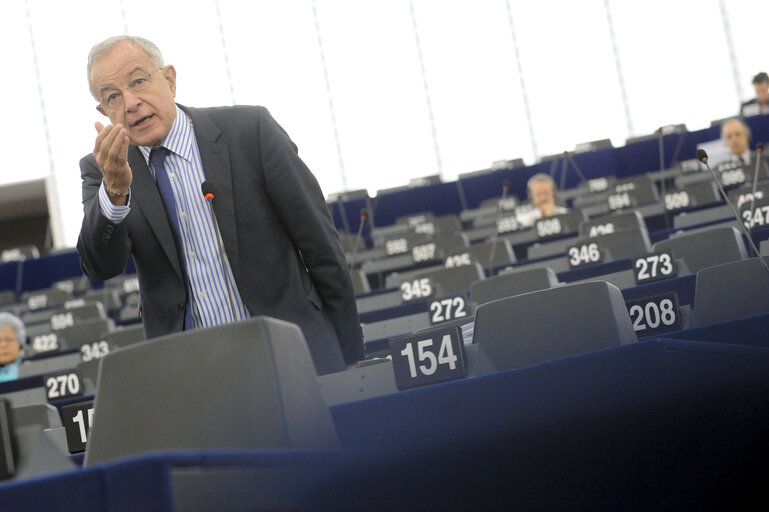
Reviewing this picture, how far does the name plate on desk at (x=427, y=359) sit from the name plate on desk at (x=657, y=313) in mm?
676

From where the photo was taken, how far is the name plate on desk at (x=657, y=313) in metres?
2.55

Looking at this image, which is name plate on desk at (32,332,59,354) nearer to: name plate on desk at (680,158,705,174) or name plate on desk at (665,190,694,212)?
name plate on desk at (665,190,694,212)

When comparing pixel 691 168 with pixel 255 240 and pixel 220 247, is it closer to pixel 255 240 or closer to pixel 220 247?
Result: pixel 255 240

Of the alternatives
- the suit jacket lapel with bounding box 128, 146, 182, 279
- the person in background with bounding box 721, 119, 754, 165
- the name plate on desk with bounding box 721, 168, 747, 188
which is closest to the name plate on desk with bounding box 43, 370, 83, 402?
the suit jacket lapel with bounding box 128, 146, 182, 279

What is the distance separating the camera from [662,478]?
1167 millimetres

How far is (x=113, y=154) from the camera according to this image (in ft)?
7.06

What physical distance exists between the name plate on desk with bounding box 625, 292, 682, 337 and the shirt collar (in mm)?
1125

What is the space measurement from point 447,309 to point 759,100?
30.9 ft

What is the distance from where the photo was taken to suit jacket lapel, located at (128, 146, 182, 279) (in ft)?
8.00

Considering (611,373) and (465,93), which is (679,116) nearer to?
A: (465,93)

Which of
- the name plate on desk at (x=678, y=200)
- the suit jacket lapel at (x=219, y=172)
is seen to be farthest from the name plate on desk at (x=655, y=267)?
the name plate on desk at (x=678, y=200)

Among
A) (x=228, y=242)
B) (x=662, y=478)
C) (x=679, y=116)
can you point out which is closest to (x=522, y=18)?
Result: (x=679, y=116)

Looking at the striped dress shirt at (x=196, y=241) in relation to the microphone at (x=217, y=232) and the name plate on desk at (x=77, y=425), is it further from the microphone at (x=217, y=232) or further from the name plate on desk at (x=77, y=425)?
the name plate on desk at (x=77, y=425)

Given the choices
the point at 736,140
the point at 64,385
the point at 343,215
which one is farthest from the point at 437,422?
the point at 343,215
